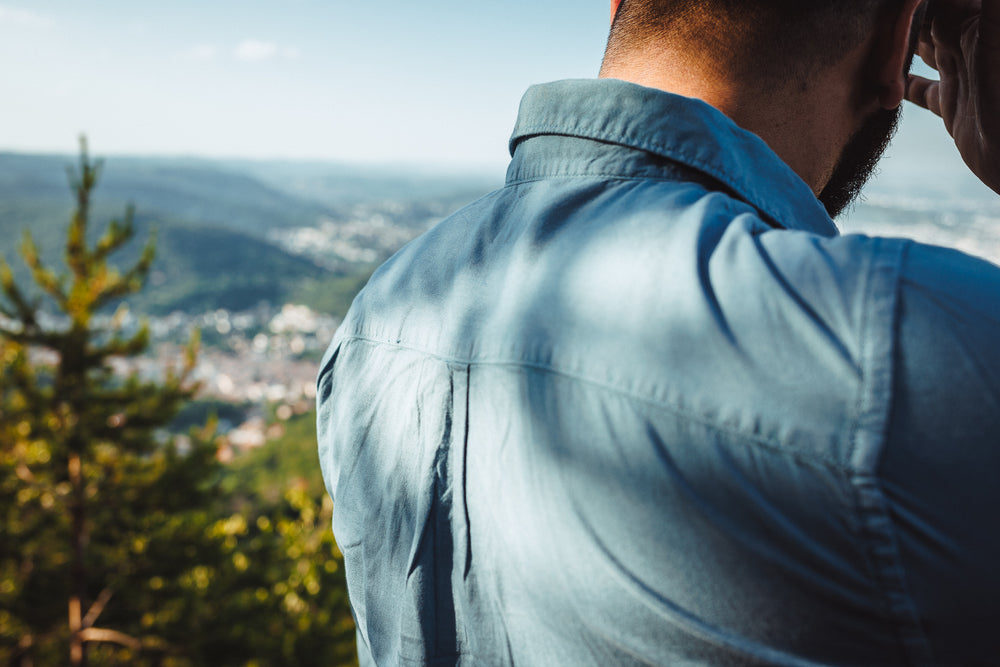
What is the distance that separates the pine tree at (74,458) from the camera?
5.97 m

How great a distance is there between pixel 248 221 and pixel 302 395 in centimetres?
5805

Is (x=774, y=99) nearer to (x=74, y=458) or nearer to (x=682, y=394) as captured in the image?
(x=682, y=394)

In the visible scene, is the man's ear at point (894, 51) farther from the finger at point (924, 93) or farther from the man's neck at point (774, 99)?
the finger at point (924, 93)

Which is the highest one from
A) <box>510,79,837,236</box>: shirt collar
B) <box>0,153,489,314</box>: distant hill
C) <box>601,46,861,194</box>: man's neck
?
<box>601,46,861,194</box>: man's neck

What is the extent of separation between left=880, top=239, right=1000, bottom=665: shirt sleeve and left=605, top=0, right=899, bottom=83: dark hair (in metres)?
0.43

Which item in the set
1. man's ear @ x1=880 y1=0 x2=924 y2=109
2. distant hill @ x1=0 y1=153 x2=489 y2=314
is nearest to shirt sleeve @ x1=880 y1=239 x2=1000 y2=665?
man's ear @ x1=880 y1=0 x2=924 y2=109

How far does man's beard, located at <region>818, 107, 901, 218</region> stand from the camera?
0.94 metres

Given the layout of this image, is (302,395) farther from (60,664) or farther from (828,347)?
(828,347)

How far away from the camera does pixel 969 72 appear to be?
3.14 ft

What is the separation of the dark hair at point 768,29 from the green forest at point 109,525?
537 cm

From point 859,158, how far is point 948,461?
737mm

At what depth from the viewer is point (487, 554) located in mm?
647

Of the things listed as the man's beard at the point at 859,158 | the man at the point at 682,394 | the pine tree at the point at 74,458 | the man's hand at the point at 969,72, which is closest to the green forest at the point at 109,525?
the pine tree at the point at 74,458

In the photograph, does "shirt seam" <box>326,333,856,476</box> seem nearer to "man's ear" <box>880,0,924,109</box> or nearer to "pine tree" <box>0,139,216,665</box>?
"man's ear" <box>880,0,924,109</box>
